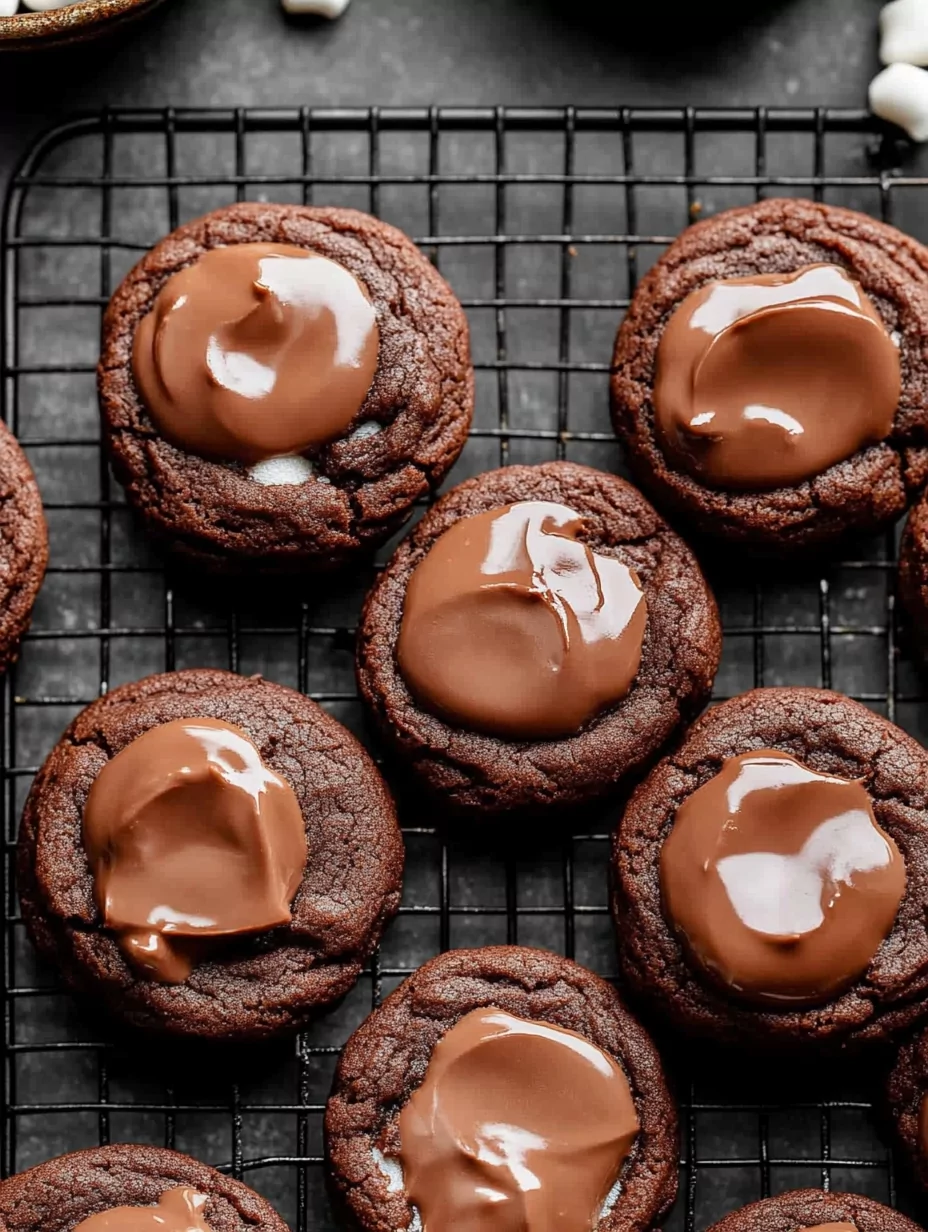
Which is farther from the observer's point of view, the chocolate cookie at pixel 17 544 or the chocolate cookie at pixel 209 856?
the chocolate cookie at pixel 17 544

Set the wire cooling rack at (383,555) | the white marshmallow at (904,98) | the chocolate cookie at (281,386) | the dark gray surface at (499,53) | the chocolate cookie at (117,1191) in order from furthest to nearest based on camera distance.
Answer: the dark gray surface at (499,53)
the white marshmallow at (904,98)
the wire cooling rack at (383,555)
the chocolate cookie at (281,386)
the chocolate cookie at (117,1191)

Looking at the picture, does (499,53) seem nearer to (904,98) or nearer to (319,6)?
(319,6)

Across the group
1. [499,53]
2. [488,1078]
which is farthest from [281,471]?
[488,1078]

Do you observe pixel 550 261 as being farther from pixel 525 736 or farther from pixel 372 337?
pixel 525 736

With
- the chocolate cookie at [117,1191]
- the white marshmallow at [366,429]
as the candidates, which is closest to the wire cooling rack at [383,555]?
the chocolate cookie at [117,1191]

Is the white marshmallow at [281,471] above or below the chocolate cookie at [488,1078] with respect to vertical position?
above

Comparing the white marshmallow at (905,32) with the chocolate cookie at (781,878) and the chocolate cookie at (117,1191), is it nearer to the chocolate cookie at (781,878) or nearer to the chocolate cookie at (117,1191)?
the chocolate cookie at (781,878)

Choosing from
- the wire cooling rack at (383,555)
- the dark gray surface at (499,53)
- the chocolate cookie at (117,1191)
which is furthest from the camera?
the dark gray surface at (499,53)
